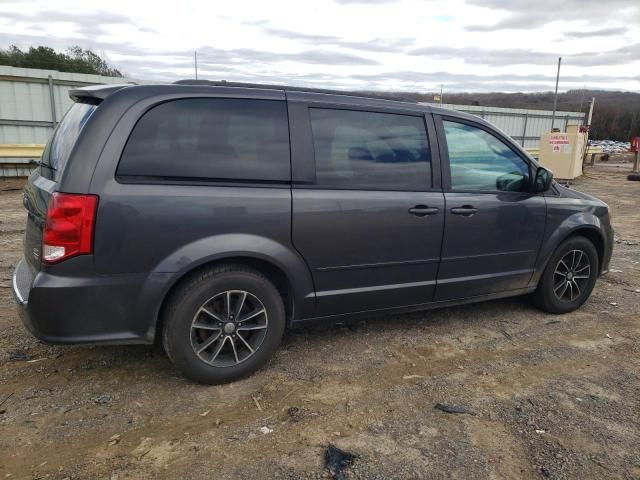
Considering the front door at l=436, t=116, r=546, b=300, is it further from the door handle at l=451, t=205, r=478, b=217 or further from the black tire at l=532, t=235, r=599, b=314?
the black tire at l=532, t=235, r=599, b=314

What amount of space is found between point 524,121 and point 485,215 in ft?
71.6

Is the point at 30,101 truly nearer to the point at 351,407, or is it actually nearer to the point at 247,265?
the point at 247,265

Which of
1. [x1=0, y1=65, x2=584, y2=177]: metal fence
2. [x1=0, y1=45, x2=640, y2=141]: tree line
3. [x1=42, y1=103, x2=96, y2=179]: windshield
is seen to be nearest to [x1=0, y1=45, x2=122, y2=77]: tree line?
[x1=0, y1=45, x2=640, y2=141]: tree line

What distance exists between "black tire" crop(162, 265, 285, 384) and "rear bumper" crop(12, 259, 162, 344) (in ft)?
0.47

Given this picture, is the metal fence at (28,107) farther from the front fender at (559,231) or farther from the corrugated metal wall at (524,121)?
the corrugated metal wall at (524,121)

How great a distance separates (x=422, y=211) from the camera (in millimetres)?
3650

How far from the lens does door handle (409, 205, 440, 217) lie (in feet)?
11.9

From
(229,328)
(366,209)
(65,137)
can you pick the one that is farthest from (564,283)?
(65,137)

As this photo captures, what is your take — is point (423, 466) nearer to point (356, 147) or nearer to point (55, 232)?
point (356, 147)

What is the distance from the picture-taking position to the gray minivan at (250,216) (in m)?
2.76

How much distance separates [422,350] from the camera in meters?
3.81

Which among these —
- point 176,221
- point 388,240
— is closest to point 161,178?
point 176,221

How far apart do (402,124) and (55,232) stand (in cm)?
243

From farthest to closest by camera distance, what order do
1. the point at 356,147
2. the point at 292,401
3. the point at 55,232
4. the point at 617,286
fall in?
the point at 617,286, the point at 356,147, the point at 292,401, the point at 55,232
